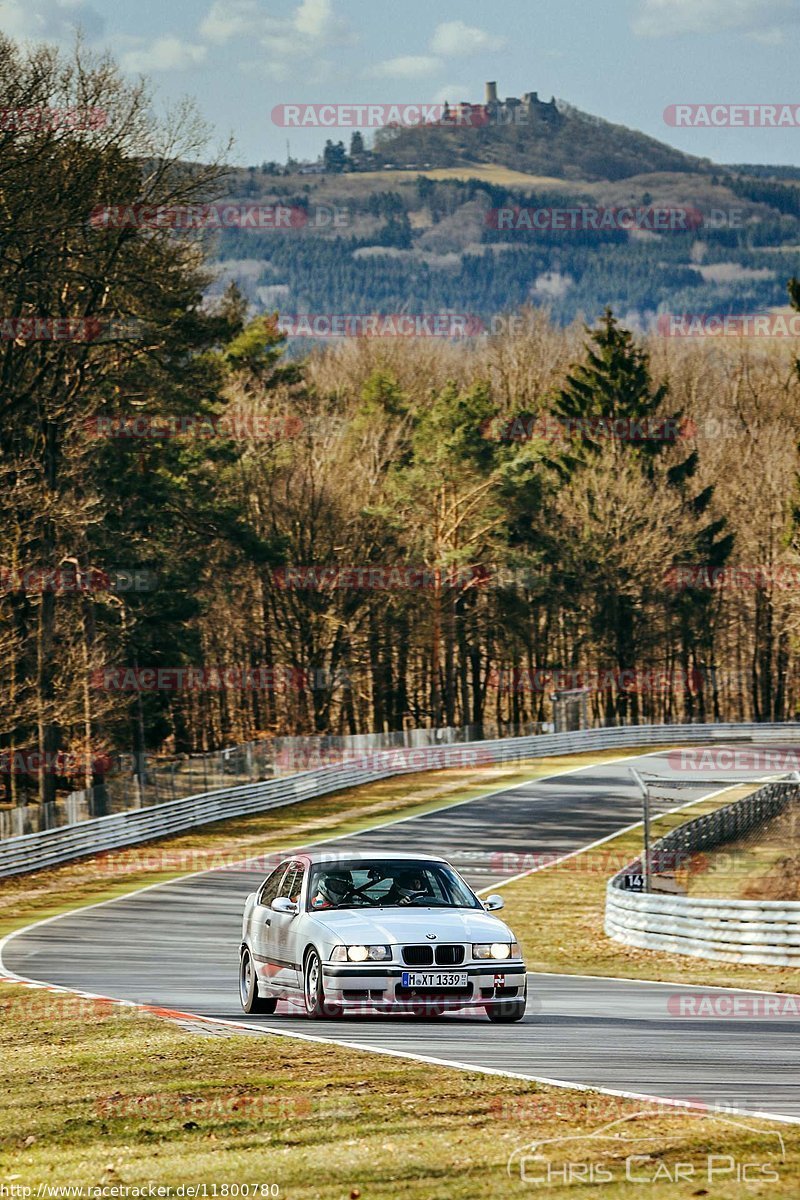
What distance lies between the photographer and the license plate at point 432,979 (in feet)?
43.7

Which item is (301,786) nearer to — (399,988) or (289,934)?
(289,934)

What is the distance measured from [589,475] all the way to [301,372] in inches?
812

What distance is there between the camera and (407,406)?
88625mm

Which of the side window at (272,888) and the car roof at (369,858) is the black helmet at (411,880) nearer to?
the car roof at (369,858)

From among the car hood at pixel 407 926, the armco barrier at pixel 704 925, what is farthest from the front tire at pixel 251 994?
the armco barrier at pixel 704 925

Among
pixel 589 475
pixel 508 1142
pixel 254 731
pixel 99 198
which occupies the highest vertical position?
pixel 99 198

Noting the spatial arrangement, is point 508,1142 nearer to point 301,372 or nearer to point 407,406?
point 407,406

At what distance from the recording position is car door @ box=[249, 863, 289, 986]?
14.7 metres

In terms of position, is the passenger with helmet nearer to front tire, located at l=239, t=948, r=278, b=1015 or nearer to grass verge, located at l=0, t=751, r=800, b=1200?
front tire, located at l=239, t=948, r=278, b=1015

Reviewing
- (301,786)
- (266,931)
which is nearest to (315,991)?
(266,931)

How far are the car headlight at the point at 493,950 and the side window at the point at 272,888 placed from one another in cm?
247

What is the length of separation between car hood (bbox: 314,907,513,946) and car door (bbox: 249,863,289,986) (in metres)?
0.93

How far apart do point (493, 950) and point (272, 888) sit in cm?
273

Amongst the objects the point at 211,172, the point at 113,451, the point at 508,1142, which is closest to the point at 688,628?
the point at 113,451
